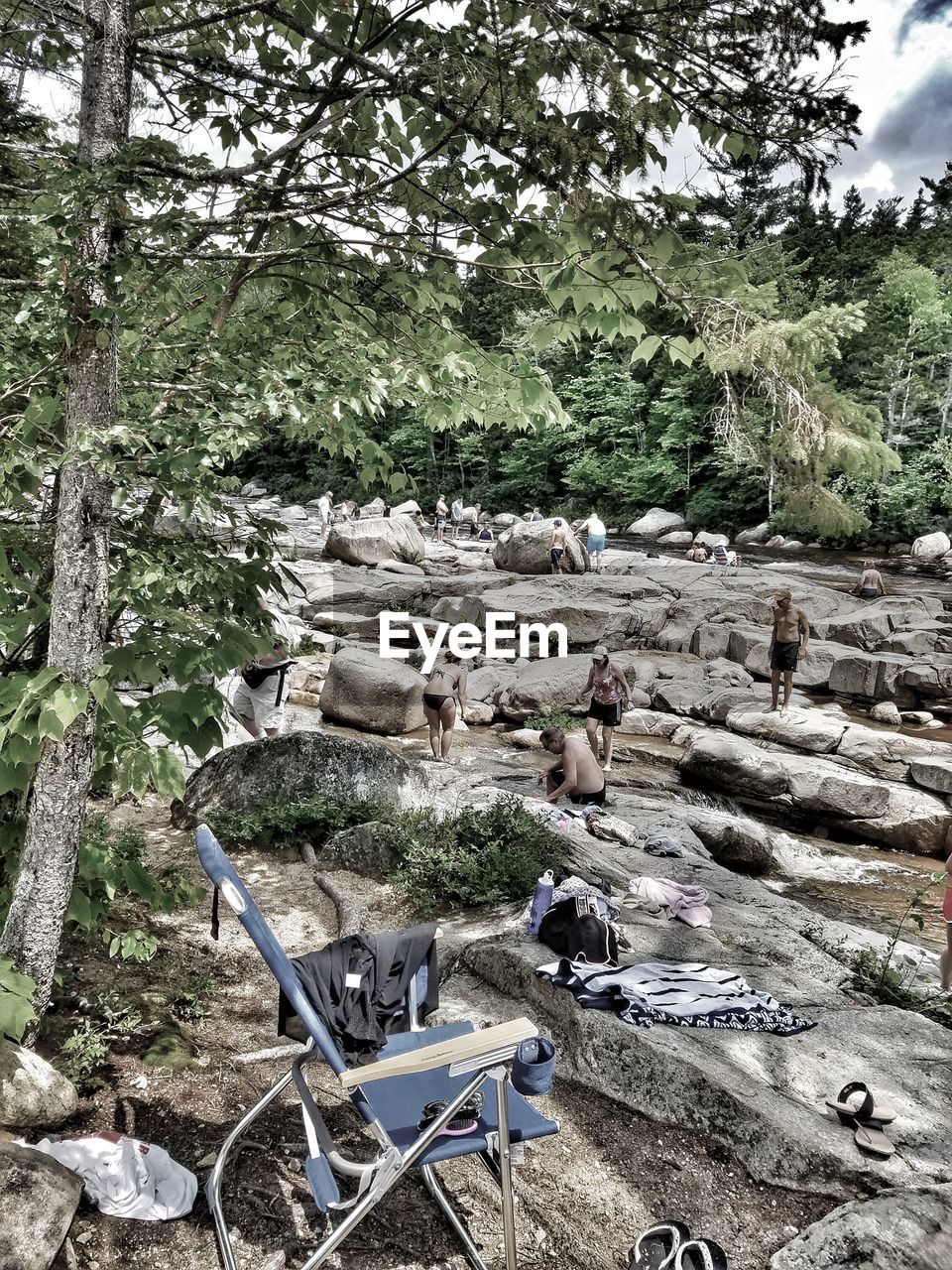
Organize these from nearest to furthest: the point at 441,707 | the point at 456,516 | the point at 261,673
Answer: the point at 261,673, the point at 441,707, the point at 456,516

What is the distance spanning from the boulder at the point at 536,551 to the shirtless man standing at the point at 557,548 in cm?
14

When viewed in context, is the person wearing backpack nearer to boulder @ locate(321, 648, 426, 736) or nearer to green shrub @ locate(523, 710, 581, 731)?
boulder @ locate(321, 648, 426, 736)

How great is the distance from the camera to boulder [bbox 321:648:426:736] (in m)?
10.2

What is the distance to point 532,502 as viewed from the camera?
3144 cm

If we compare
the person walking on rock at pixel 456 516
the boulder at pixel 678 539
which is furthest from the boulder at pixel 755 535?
the person walking on rock at pixel 456 516

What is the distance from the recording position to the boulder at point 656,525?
28000 mm

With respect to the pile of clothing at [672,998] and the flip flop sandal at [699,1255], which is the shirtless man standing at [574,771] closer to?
the pile of clothing at [672,998]

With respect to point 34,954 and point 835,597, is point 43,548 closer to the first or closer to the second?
point 34,954

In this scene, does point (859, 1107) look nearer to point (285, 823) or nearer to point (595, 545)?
point (285, 823)

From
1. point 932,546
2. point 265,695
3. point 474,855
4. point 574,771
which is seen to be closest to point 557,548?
point 932,546

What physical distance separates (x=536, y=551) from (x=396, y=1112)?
18.2 metres

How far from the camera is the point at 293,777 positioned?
5.72 meters

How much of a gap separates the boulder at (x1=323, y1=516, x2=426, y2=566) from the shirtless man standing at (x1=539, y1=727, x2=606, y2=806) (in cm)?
1500

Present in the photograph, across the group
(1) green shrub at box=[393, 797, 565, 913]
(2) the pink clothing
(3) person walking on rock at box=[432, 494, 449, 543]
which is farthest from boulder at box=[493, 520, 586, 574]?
(2) the pink clothing
